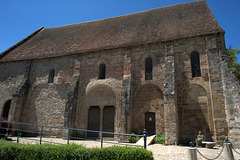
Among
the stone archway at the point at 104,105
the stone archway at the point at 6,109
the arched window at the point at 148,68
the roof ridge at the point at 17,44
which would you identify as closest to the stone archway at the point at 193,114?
the arched window at the point at 148,68

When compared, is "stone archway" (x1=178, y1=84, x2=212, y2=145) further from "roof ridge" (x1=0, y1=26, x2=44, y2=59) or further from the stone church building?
"roof ridge" (x1=0, y1=26, x2=44, y2=59)

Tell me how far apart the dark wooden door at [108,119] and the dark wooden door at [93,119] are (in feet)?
2.09

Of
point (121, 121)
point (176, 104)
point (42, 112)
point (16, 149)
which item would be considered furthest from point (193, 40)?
point (42, 112)

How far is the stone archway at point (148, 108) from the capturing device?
12970mm

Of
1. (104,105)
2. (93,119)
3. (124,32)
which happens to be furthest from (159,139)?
(124,32)

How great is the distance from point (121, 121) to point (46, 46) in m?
11.8

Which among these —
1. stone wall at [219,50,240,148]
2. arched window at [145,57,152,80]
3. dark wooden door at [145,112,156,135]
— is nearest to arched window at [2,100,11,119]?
dark wooden door at [145,112,156,135]

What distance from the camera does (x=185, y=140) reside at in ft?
38.9

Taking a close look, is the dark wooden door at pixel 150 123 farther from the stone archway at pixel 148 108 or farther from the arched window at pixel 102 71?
the arched window at pixel 102 71

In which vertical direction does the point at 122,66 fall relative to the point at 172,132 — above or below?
above

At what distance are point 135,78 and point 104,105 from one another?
339 cm

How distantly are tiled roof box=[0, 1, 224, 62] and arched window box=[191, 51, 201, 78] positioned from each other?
59.5 inches

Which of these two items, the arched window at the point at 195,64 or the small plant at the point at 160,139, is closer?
the small plant at the point at 160,139

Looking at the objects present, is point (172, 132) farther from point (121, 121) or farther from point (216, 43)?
point (216, 43)
